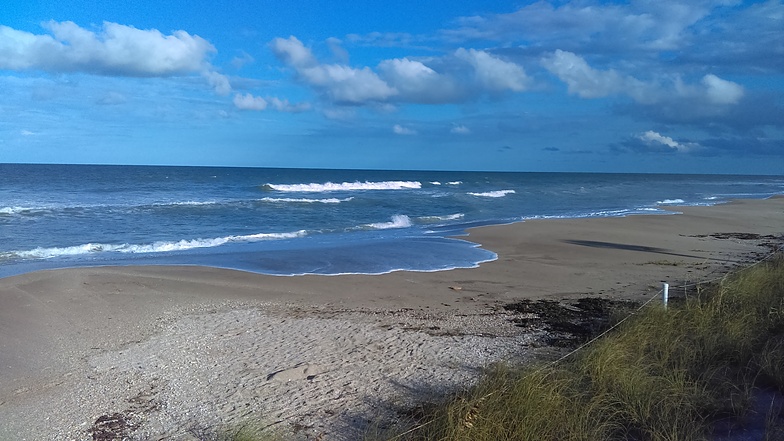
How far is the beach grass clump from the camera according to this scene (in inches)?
181

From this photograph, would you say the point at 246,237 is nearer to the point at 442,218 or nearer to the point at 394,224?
the point at 394,224

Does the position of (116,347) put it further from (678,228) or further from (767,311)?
(678,228)

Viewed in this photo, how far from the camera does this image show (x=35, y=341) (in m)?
7.91

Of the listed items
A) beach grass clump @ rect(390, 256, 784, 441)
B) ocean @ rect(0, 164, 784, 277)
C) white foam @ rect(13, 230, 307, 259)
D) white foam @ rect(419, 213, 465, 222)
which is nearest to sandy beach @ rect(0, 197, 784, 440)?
beach grass clump @ rect(390, 256, 784, 441)

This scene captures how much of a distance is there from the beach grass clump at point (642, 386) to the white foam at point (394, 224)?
16.2 meters

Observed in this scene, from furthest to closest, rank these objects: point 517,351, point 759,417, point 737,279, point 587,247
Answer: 1. point 587,247
2. point 737,279
3. point 517,351
4. point 759,417

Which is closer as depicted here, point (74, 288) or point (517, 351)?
point (517, 351)

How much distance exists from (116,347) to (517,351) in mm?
4998

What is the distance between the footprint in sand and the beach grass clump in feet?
6.16

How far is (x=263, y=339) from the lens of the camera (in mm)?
7879

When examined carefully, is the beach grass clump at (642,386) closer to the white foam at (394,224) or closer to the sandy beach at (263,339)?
the sandy beach at (263,339)

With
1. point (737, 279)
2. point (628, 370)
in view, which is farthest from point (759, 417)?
point (737, 279)

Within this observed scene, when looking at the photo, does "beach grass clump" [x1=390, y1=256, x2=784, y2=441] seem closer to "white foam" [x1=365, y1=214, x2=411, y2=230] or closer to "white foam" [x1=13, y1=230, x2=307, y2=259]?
"white foam" [x1=13, y1=230, x2=307, y2=259]

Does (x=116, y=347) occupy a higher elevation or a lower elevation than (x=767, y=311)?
lower
